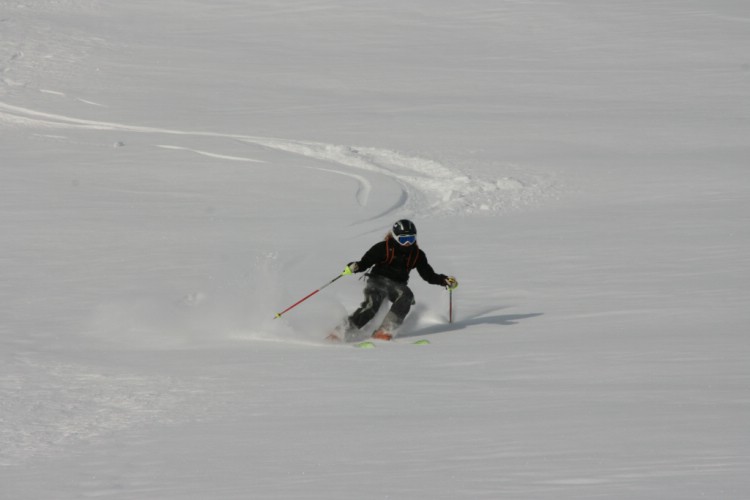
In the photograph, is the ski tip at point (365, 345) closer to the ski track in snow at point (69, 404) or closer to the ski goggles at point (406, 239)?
the ski goggles at point (406, 239)

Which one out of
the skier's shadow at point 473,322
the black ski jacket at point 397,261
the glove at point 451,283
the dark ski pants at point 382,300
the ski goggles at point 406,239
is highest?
the ski goggles at point 406,239

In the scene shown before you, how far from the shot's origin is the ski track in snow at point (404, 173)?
16062 millimetres

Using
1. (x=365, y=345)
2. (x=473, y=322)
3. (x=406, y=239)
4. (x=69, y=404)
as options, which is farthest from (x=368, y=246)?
(x=69, y=404)

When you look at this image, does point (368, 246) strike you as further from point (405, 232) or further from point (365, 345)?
point (365, 345)

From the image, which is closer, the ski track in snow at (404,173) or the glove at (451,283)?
the glove at (451,283)

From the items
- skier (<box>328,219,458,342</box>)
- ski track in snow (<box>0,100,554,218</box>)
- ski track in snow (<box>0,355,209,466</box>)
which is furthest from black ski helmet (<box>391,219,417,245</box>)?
ski track in snow (<box>0,100,554,218</box>)

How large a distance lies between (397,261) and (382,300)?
363 millimetres

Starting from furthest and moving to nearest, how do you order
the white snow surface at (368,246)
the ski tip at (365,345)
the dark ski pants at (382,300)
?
the dark ski pants at (382,300), the ski tip at (365,345), the white snow surface at (368,246)

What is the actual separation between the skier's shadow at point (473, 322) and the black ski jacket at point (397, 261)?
44 cm

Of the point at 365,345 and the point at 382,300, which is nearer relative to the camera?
the point at 365,345

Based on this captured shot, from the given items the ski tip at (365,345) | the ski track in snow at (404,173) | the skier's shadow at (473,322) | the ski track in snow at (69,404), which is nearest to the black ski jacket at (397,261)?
the skier's shadow at (473,322)

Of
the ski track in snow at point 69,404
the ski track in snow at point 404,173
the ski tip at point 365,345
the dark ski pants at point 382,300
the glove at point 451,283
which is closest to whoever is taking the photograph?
the ski track in snow at point 69,404

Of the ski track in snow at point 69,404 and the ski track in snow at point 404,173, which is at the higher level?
the ski track in snow at point 404,173

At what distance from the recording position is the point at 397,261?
32.3 feet
